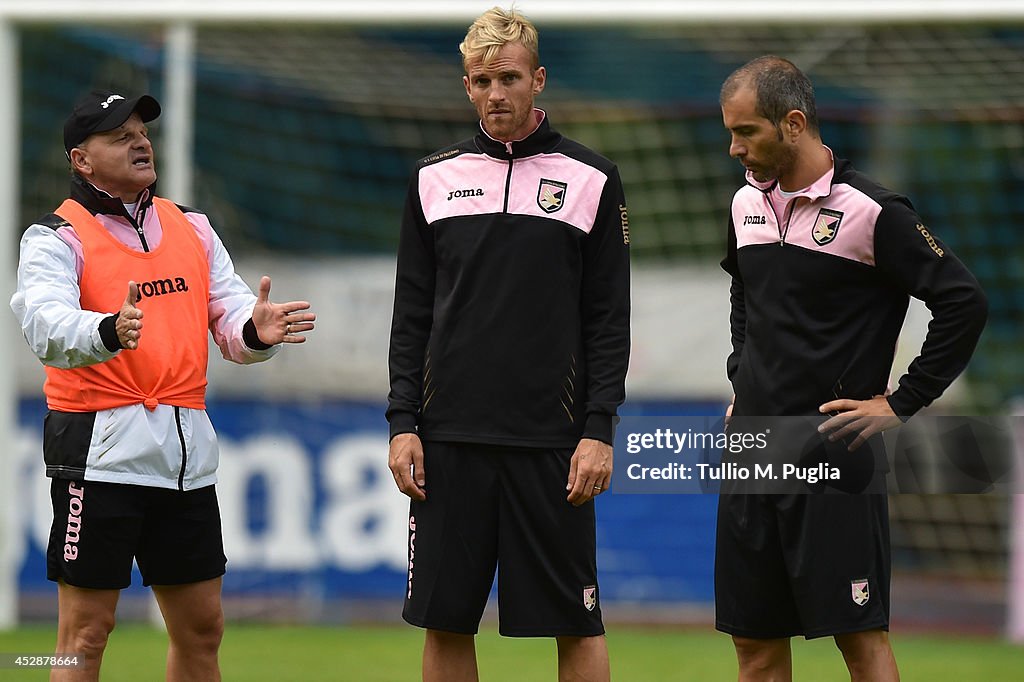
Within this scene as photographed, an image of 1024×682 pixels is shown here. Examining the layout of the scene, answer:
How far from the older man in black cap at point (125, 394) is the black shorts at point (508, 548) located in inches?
27.9

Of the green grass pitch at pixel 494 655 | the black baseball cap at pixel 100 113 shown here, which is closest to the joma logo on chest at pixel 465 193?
the black baseball cap at pixel 100 113

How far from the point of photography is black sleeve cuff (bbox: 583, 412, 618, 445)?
377cm

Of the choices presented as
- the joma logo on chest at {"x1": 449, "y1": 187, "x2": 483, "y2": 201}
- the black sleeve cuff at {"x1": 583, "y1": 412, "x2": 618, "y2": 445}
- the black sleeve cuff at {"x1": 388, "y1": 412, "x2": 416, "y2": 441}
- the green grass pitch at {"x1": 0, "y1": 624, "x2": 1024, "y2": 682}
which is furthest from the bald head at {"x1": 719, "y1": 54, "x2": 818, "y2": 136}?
the green grass pitch at {"x1": 0, "y1": 624, "x2": 1024, "y2": 682}

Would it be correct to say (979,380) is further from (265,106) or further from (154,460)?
(154,460)

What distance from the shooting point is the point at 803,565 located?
146 inches

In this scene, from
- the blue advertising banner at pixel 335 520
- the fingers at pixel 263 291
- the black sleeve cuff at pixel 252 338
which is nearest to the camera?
the fingers at pixel 263 291

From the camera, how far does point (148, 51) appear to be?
1054 cm

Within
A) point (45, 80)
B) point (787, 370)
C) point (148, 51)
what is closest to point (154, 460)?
point (787, 370)

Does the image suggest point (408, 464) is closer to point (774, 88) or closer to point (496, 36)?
point (496, 36)

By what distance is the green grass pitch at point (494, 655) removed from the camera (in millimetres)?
6531

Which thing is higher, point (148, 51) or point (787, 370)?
point (148, 51)

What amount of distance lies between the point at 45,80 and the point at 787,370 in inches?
360

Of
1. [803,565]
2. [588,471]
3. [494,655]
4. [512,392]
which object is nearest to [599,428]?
[588,471]

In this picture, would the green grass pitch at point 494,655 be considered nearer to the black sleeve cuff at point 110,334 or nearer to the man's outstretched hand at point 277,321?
the man's outstretched hand at point 277,321
